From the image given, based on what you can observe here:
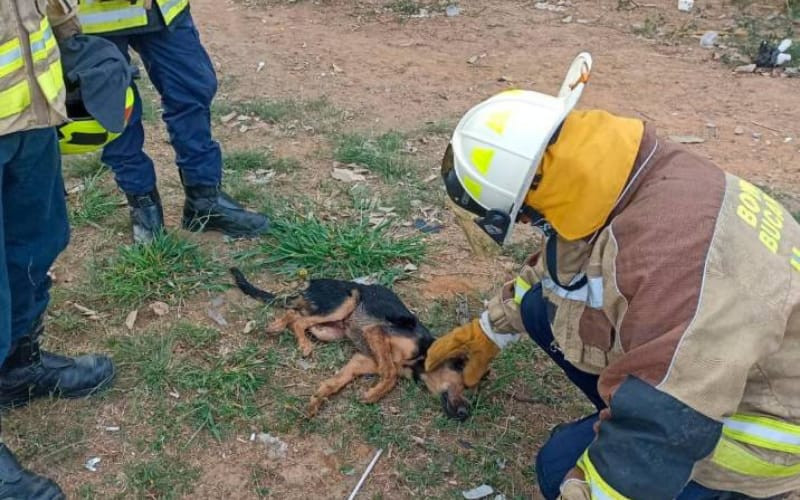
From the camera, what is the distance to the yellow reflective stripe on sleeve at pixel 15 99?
2.39 m

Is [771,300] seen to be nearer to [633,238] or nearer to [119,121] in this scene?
[633,238]

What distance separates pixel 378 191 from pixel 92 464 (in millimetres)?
2491

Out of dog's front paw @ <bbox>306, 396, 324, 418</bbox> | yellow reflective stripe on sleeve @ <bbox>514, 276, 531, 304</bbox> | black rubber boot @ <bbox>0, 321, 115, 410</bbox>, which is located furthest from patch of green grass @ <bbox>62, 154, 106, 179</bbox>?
yellow reflective stripe on sleeve @ <bbox>514, 276, 531, 304</bbox>

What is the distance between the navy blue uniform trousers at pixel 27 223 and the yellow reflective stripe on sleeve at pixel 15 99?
10 centimetres

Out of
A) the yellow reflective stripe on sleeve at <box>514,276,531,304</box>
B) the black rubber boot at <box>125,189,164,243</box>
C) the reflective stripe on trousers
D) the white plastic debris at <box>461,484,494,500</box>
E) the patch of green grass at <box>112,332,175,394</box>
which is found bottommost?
the white plastic debris at <box>461,484,494,500</box>

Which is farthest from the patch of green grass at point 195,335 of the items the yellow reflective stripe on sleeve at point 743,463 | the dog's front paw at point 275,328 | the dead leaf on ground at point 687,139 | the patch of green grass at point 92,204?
the dead leaf on ground at point 687,139

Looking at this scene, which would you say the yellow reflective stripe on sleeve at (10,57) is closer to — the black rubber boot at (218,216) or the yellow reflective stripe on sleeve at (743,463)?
the black rubber boot at (218,216)

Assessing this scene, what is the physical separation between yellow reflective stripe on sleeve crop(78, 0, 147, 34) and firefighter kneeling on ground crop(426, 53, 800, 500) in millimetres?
1993

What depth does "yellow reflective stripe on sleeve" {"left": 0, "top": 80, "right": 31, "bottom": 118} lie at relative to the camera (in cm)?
239

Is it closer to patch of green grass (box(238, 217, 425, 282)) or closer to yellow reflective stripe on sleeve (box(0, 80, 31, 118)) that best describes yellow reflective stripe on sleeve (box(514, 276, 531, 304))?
patch of green grass (box(238, 217, 425, 282))

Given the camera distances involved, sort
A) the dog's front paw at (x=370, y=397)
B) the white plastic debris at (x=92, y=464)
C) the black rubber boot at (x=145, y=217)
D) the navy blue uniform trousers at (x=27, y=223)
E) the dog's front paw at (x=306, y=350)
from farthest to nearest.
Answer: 1. the black rubber boot at (x=145, y=217)
2. the dog's front paw at (x=306, y=350)
3. the dog's front paw at (x=370, y=397)
4. the white plastic debris at (x=92, y=464)
5. the navy blue uniform trousers at (x=27, y=223)

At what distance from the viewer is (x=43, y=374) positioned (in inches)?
132

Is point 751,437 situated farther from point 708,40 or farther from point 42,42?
point 708,40

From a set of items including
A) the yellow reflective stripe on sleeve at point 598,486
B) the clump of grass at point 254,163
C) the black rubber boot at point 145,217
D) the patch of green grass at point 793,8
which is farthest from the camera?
the patch of green grass at point 793,8
